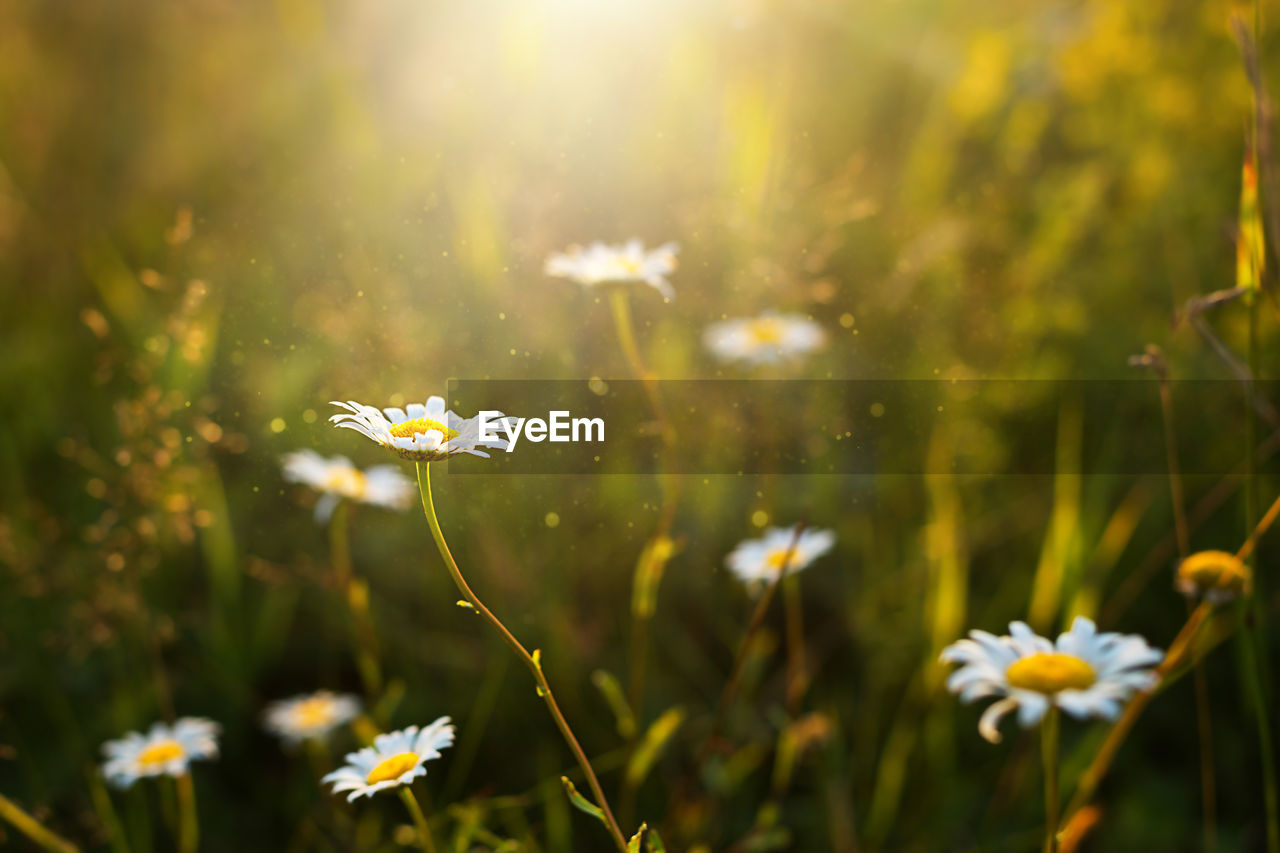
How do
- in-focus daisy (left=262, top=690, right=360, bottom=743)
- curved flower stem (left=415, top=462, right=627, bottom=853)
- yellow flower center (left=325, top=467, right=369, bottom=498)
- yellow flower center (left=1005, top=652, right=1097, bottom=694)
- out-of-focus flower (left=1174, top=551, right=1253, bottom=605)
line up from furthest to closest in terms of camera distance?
1. in-focus daisy (left=262, top=690, right=360, bottom=743)
2. yellow flower center (left=325, top=467, right=369, bottom=498)
3. out-of-focus flower (left=1174, top=551, right=1253, bottom=605)
4. yellow flower center (left=1005, top=652, right=1097, bottom=694)
5. curved flower stem (left=415, top=462, right=627, bottom=853)

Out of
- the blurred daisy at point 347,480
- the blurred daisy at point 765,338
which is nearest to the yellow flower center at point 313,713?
the blurred daisy at point 347,480

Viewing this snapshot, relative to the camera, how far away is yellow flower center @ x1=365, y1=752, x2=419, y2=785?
556 millimetres

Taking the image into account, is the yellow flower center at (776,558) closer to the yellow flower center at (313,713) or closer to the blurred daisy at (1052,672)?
the blurred daisy at (1052,672)

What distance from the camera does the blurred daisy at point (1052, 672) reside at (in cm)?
49

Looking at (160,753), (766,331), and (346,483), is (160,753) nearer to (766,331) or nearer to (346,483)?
(346,483)

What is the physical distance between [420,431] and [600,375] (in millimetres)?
780

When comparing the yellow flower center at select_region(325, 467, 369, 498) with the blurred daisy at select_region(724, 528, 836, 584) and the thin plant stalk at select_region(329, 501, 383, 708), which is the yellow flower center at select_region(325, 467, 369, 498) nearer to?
the thin plant stalk at select_region(329, 501, 383, 708)

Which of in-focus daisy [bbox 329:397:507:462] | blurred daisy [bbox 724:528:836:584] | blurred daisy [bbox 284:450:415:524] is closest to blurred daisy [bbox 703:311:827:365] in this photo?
blurred daisy [bbox 724:528:836:584]

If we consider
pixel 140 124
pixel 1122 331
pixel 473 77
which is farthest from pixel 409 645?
pixel 140 124

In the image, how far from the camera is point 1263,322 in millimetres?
1409

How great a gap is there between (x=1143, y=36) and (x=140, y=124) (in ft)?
7.39

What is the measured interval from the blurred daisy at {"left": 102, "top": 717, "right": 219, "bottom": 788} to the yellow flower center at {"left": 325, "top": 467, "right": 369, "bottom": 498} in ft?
0.84

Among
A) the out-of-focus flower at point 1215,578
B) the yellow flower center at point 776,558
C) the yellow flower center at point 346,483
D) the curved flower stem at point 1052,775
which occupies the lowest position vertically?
the curved flower stem at point 1052,775

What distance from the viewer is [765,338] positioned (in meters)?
1.27
